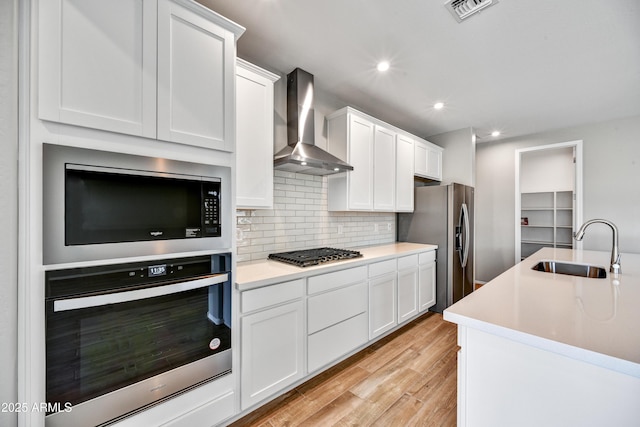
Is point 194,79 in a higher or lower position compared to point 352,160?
higher

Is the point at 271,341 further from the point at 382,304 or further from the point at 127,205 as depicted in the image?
the point at 382,304

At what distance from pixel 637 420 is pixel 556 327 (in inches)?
11.9

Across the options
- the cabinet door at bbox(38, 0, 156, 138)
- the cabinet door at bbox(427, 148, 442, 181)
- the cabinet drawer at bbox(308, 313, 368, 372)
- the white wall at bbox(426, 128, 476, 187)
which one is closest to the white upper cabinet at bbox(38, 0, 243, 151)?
the cabinet door at bbox(38, 0, 156, 138)

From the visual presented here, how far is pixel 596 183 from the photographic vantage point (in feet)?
12.8

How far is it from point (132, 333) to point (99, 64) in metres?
1.25

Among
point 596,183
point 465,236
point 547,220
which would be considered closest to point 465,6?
point 465,236

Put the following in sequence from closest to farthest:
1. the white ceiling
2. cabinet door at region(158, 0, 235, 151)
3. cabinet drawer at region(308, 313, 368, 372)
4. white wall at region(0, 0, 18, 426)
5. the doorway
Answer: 1. white wall at region(0, 0, 18, 426)
2. cabinet door at region(158, 0, 235, 151)
3. the white ceiling
4. cabinet drawer at region(308, 313, 368, 372)
5. the doorway

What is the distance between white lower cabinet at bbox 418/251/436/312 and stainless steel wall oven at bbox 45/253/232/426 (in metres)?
2.47

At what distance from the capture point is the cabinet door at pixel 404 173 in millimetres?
3438

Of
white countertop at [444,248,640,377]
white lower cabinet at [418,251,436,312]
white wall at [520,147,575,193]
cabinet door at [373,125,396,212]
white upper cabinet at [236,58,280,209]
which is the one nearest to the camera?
white countertop at [444,248,640,377]

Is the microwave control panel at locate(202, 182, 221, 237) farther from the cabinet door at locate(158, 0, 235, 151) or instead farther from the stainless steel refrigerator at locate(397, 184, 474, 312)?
the stainless steel refrigerator at locate(397, 184, 474, 312)

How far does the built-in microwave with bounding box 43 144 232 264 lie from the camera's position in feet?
3.61

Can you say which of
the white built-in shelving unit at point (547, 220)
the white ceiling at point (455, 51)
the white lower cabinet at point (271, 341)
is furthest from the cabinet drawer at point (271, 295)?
the white built-in shelving unit at point (547, 220)

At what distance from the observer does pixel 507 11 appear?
1.77 metres
